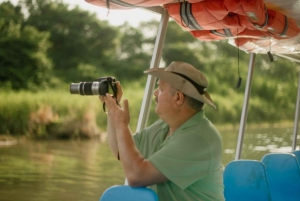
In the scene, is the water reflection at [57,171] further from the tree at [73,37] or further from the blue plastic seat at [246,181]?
the blue plastic seat at [246,181]

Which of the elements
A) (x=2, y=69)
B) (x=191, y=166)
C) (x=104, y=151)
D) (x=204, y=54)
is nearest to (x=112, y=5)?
(x=191, y=166)

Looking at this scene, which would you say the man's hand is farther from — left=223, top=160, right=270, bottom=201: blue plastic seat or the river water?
the river water

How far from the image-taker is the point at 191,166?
2072 millimetres

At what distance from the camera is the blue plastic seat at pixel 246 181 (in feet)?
11.3

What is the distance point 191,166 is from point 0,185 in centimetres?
1050

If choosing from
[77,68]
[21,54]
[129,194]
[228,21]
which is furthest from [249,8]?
[77,68]

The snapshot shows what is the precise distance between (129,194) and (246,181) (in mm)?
1654

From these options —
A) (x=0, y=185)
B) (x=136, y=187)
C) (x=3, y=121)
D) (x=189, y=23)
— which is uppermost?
(x=189, y=23)

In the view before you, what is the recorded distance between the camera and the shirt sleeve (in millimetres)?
2053

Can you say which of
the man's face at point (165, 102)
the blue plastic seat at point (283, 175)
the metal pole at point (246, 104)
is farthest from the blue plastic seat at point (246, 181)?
the metal pole at point (246, 104)

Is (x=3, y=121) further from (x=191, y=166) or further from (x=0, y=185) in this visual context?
(x=191, y=166)

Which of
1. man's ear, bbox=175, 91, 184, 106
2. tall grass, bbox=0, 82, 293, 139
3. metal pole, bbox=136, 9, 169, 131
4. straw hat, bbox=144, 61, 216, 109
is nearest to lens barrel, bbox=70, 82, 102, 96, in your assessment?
straw hat, bbox=144, 61, 216, 109

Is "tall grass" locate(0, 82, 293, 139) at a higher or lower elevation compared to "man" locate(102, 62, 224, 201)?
lower

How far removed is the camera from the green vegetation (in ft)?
18.6
